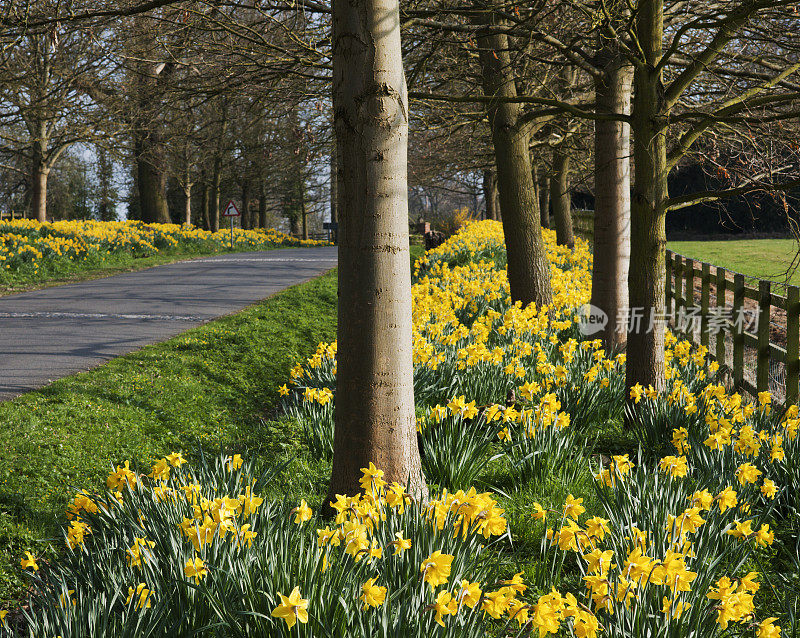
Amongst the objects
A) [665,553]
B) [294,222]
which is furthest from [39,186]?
[294,222]

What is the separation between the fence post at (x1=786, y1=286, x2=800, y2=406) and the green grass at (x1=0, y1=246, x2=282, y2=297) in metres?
10.0

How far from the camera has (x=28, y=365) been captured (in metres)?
5.89

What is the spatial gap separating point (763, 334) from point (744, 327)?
2.75 ft

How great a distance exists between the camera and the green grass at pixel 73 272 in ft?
36.1

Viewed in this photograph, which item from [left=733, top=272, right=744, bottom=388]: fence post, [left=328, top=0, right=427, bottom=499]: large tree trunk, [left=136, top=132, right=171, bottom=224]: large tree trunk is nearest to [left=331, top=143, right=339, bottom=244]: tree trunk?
[left=328, top=0, right=427, bottom=499]: large tree trunk

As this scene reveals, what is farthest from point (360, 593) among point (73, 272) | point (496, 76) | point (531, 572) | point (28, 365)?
point (73, 272)

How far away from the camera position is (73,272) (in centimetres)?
1291

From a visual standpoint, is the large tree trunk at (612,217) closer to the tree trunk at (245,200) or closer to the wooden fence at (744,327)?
the wooden fence at (744,327)

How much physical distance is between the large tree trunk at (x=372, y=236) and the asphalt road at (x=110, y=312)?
3332 millimetres

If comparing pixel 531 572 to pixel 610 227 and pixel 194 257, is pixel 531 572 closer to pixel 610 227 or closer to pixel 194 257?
pixel 610 227

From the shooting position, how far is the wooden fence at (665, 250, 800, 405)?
5.26 metres

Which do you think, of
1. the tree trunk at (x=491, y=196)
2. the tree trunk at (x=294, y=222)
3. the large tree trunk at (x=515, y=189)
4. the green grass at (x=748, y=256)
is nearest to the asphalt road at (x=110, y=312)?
the large tree trunk at (x=515, y=189)

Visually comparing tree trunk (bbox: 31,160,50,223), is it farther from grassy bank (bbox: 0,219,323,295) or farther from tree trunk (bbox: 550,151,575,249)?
tree trunk (bbox: 550,151,575,249)

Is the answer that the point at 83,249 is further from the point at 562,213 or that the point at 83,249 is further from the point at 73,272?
the point at 562,213
